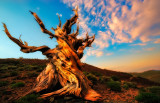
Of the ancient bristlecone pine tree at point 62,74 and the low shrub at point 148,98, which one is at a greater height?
the ancient bristlecone pine tree at point 62,74

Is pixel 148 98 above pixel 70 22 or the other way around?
the other way around

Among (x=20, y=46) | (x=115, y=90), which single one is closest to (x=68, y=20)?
(x=20, y=46)

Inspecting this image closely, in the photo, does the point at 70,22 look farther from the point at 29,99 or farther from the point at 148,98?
the point at 148,98

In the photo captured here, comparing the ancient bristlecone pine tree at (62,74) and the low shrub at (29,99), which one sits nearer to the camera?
the low shrub at (29,99)

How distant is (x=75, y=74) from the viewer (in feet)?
15.5

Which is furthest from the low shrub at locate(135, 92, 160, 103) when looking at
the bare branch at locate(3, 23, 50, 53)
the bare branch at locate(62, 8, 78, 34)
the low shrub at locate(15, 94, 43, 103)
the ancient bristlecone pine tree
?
the bare branch at locate(62, 8, 78, 34)

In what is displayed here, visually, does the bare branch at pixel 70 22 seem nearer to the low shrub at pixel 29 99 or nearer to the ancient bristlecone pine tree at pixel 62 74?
the ancient bristlecone pine tree at pixel 62 74

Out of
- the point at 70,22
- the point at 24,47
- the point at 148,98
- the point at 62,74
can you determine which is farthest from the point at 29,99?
the point at 70,22

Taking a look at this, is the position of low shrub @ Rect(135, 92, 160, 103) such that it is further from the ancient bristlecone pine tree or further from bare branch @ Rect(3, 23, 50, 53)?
bare branch @ Rect(3, 23, 50, 53)

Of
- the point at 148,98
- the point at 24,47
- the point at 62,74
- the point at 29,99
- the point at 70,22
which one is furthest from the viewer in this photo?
the point at 70,22

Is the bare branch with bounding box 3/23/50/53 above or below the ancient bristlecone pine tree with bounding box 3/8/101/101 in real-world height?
above

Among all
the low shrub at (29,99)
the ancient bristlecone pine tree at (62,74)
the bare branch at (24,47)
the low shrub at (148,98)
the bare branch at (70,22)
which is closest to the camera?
the low shrub at (29,99)

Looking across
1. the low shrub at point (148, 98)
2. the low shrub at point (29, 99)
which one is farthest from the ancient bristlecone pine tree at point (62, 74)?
the low shrub at point (148, 98)

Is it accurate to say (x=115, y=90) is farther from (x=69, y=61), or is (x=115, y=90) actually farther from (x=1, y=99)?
(x=1, y=99)
